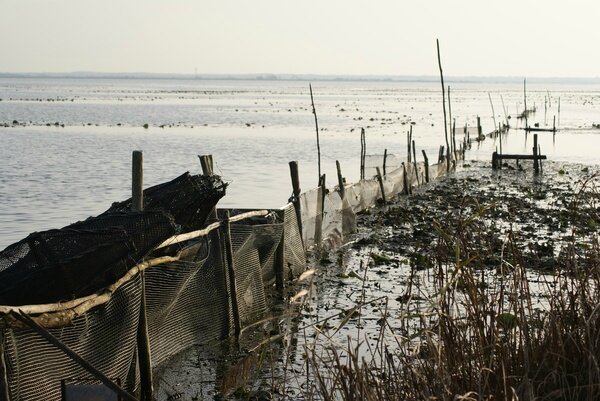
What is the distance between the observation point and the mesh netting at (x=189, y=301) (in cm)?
818

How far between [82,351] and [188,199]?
3112mm

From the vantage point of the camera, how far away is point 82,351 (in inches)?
260

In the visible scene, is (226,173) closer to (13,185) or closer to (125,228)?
(13,185)

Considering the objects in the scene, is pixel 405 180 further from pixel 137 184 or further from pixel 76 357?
pixel 76 357

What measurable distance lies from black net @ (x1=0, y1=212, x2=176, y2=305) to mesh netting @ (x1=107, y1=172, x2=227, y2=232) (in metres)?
1.86

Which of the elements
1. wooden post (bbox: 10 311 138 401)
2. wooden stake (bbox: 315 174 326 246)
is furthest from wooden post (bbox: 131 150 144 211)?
wooden stake (bbox: 315 174 326 246)

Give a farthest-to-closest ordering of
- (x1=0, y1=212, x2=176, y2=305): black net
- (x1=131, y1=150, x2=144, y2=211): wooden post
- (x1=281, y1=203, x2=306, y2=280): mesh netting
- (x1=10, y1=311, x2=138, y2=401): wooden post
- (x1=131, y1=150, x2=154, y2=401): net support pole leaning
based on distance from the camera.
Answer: (x1=281, y1=203, x2=306, y2=280): mesh netting < (x1=131, y1=150, x2=144, y2=211): wooden post < (x1=131, y1=150, x2=154, y2=401): net support pole leaning < (x1=0, y1=212, x2=176, y2=305): black net < (x1=10, y1=311, x2=138, y2=401): wooden post

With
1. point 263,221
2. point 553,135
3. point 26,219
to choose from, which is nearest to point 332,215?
point 263,221

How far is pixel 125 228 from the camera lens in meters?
7.73

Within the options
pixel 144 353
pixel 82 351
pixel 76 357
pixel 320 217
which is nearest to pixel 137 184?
pixel 144 353

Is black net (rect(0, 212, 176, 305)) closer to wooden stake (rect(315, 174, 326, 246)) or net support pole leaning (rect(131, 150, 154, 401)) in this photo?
net support pole leaning (rect(131, 150, 154, 401))

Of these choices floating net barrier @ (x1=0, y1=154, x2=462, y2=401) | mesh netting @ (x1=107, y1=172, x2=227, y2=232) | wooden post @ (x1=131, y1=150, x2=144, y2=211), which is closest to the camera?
floating net barrier @ (x1=0, y1=154, x2=462, y2=401)

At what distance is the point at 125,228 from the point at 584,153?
1491 inches

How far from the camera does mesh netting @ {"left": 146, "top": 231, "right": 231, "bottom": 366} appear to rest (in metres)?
8.18
